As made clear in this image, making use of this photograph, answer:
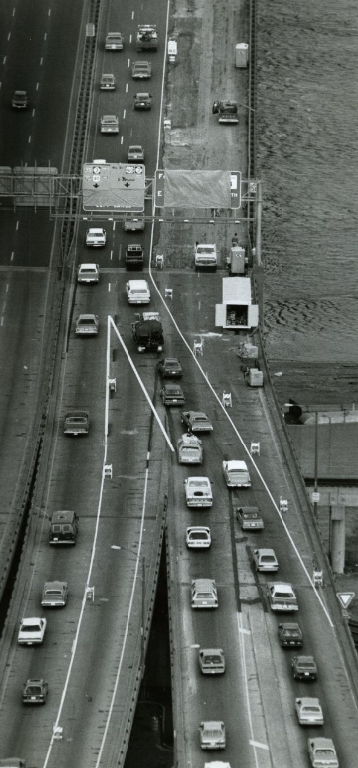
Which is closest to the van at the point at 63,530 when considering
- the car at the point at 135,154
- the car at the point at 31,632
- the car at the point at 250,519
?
the car at the point at 250,519

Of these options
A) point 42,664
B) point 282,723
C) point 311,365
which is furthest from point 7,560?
point 311,365

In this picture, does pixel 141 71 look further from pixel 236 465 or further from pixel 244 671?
pixel 244 671

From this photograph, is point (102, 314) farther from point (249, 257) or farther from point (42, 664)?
point (42, 664)

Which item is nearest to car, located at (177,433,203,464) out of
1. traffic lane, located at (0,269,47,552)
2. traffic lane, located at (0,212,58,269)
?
traffic lane, located at (0,269,47,552)

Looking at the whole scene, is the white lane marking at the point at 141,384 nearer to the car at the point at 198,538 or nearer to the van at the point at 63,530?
the van at the point at 63,530

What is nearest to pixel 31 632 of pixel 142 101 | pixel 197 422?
pixel 197 422
